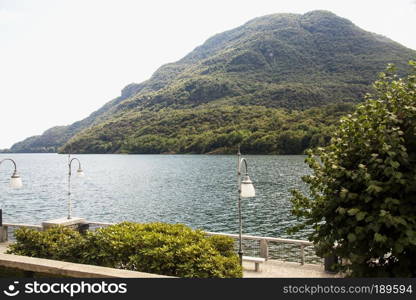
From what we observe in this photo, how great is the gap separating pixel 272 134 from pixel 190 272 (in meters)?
118

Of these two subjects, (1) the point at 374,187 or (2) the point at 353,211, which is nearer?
(1) the point at 374,187

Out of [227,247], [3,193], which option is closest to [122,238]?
[227,247]

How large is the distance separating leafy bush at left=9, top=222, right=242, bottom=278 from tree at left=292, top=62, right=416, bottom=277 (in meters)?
2.77

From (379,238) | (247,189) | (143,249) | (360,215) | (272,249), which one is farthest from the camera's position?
(272,249)

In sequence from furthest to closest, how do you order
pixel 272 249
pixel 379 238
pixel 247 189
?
pixel 272 249, pixel 247 189, pixel 379 238

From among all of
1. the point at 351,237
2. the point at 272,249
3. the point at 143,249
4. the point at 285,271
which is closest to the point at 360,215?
the point at 351,237

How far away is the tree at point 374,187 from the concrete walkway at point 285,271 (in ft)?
20.5

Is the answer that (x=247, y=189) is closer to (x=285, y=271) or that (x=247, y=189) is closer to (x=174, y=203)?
(x=285, y=271)

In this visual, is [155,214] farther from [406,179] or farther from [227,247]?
[406,179]

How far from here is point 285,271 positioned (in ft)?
40.9

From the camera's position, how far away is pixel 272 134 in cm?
12356

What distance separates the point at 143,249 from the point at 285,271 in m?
5.96

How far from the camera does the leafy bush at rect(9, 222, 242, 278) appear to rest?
26.4 ft

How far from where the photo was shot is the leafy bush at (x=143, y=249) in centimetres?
805
